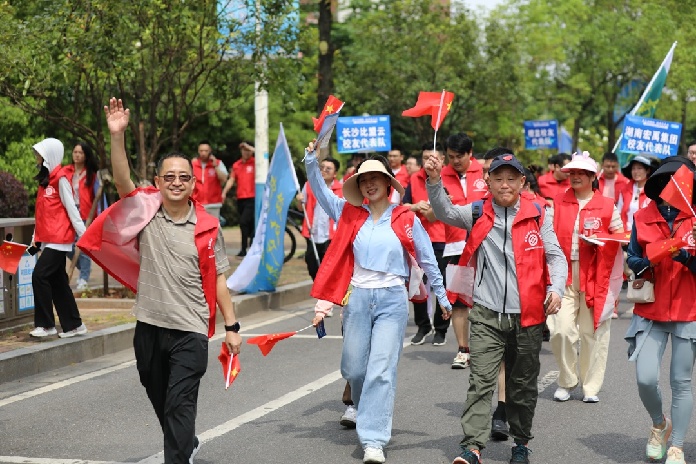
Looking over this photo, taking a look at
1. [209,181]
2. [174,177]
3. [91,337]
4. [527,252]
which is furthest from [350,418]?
[209,181]

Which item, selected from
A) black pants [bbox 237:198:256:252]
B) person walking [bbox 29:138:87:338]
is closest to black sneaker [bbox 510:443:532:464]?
person walking [bbox 29:138:87:338]

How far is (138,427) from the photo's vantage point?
7500 mm

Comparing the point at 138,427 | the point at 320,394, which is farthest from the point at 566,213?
the point at 138,427

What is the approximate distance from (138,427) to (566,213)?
11.5 ft

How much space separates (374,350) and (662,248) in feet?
5.69

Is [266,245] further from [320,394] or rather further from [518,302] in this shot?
[518,302]

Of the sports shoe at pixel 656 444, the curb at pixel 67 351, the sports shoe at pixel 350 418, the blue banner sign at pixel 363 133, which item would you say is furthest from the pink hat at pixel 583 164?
the blue banner sign at pixel 363 133

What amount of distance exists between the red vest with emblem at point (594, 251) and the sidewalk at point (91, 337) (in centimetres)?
441

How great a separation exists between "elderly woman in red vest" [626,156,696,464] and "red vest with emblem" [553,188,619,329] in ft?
5.89

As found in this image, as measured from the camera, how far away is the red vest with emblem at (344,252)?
6.92 meters

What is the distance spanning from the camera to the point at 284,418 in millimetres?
7754

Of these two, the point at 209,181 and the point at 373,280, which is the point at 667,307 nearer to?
the point at 373,280

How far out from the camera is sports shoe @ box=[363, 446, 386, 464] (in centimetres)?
647

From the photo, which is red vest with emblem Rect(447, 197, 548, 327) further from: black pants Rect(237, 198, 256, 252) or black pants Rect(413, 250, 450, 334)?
black pants Rect(237, 198, 256, 252)
